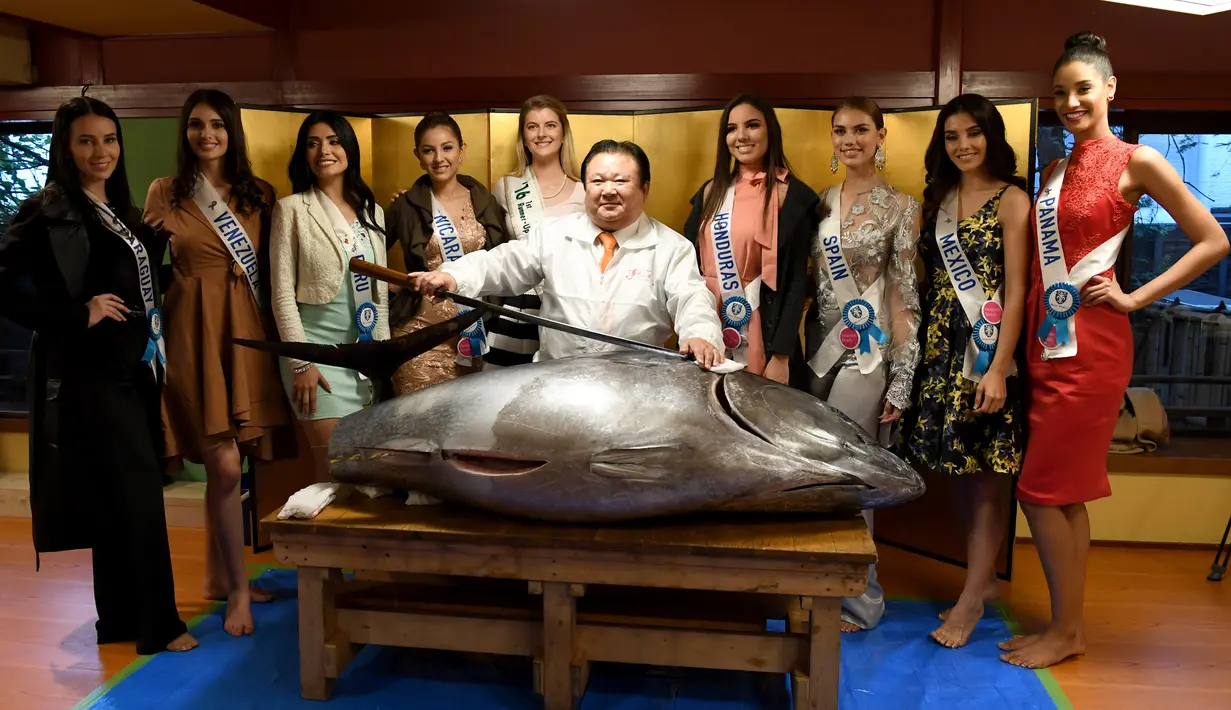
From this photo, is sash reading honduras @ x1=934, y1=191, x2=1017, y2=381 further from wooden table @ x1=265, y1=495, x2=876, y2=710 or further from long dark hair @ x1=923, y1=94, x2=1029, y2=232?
wooden table @ x1=265, y1=495, x2=876, y2=710

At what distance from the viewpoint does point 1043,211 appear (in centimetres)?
271

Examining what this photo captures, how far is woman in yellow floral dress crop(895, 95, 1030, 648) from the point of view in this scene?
109 inches

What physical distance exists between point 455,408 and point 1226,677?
8.35ft

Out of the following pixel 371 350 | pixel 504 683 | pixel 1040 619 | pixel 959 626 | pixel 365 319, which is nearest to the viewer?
pixel 371 350

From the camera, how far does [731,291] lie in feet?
9.62

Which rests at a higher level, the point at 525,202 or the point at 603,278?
the point at 525,202

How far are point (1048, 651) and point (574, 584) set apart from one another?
1.64m

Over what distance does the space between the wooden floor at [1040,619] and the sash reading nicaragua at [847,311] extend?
1.08m

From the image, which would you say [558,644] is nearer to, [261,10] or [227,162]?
[227,162]

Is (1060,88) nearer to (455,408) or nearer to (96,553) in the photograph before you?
(455,408)

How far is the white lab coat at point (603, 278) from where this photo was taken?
2695 mm

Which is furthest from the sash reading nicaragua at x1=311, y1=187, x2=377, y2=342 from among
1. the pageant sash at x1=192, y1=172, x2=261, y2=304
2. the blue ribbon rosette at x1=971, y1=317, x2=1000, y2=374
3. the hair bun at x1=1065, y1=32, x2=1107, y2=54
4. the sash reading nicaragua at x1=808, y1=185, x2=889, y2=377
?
the hair bun at x1=1065, y1=32, x2=1107, y2=54

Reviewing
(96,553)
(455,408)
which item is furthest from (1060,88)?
(96,553)

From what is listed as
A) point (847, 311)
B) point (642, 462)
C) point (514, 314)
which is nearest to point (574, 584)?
point (642, 462)
